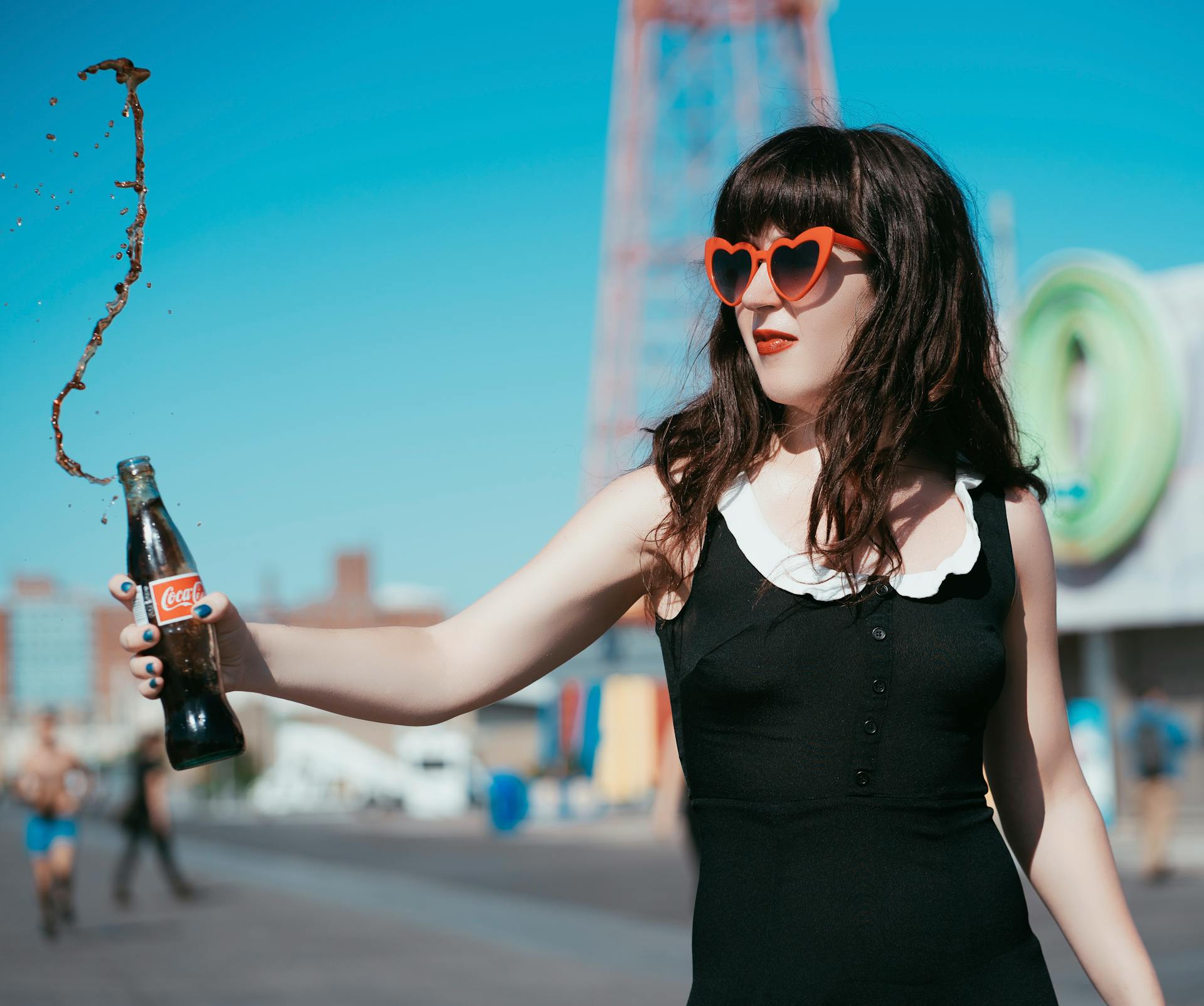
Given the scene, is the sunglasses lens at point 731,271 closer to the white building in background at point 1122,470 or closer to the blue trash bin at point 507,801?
the white building in background at point 1122,470

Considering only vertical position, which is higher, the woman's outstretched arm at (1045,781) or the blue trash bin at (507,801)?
the woman's outstretched arm at (1045,781)

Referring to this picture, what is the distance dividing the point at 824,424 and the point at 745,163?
40 centimetres

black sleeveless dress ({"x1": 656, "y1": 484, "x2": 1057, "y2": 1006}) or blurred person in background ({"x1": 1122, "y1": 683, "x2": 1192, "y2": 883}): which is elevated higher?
black sleeveless dress ({"x1": 656, "y1": 484, "x2": 1057, "y2": 1006})

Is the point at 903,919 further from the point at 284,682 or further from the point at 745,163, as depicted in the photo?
the point at 745,163

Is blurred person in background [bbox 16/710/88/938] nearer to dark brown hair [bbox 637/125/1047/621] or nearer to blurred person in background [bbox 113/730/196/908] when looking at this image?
blurred person in background [bbox 113/730/196/908]

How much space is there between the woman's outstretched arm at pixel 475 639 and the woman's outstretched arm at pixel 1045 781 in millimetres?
546

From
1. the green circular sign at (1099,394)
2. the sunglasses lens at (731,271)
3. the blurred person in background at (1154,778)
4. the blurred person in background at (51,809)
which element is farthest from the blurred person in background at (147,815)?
the sunglasses lens at (731,271)

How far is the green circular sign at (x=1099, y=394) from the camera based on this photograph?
60.8ft

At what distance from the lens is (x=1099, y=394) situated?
19438 mm

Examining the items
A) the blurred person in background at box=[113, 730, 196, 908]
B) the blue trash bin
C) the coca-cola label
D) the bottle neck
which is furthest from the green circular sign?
the coca-cola label

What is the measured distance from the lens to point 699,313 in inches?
94.3

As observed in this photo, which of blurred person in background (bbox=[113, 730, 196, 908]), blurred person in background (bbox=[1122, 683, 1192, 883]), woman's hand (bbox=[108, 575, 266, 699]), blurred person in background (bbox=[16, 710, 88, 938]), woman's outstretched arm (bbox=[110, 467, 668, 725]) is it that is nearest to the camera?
woman's hand (bbox=[108, 575, 266, 699])

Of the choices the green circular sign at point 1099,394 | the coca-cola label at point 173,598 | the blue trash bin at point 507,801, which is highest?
the green circular sign at point 1099,394

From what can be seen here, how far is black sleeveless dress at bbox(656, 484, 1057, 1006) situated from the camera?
188 centimetres
